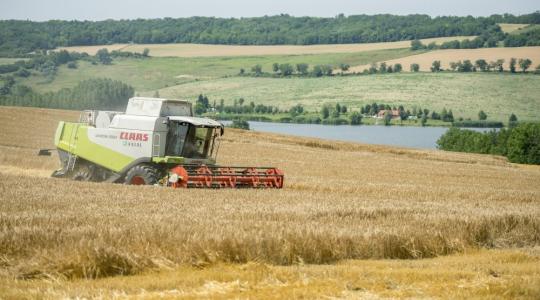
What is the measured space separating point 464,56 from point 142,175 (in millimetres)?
103461

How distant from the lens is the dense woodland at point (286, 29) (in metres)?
115

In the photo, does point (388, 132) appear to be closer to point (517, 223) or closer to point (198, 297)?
point (517, 223)

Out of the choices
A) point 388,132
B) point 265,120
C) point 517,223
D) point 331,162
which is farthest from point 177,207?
point 265,120

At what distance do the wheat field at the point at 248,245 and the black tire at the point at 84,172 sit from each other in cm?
391

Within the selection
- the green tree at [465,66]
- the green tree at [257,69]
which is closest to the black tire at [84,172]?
the green tree at [465,66]

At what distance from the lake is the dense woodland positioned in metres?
25.8

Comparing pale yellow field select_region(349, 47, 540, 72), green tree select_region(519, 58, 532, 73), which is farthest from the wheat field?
pale yellow field select_region(349, 47, 540, 72)

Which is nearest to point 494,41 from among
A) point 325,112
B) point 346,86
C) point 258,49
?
point 346,86

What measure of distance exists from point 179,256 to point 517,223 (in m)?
7.81

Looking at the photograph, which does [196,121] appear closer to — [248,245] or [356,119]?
[248,245]

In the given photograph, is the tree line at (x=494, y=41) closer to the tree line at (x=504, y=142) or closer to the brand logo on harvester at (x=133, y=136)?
the tree line at (x=504, y=142)

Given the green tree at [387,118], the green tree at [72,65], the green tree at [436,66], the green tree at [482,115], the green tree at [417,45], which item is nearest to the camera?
the green tree at [72,65]

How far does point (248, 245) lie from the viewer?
11.5 metres

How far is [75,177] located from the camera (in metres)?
23.7
